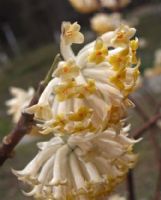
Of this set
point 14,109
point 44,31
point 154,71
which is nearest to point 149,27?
point 44,31

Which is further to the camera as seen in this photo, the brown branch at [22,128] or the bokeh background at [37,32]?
the bokeh background at [37,32]

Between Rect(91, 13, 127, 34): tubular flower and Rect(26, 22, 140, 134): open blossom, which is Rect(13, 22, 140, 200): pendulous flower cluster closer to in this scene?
Rect(26, 22, 140, 134): open blossom

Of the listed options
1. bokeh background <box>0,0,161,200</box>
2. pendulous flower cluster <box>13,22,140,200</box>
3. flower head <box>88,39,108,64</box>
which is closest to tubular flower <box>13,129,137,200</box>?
pendulous flower cluster <box>13,22,140,200</box>

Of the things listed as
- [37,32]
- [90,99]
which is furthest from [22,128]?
[37,32]

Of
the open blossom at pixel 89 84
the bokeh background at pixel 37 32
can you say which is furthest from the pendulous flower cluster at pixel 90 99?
the bokeh background at pixel 37 32

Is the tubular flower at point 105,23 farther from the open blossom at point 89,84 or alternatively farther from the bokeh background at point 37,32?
the bokeh background at point 37,32

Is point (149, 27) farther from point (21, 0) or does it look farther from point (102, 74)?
point (102, 74)
